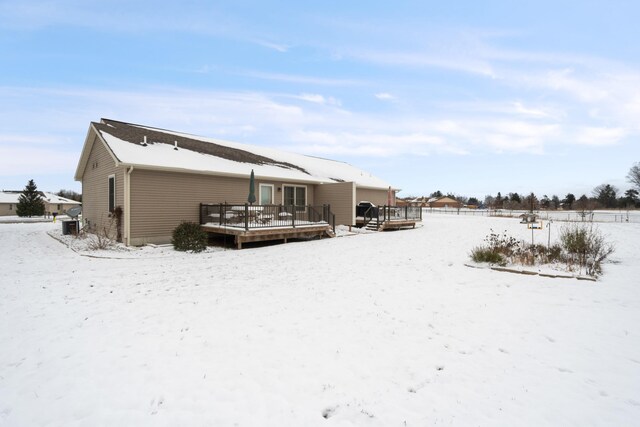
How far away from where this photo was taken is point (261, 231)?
42.4ft

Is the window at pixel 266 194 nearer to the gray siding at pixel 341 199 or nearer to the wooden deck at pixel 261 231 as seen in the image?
the wooden deck at pixel 261 231

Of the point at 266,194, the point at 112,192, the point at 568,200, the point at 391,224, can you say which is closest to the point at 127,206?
the point at 112,192

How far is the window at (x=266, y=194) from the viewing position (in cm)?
1672

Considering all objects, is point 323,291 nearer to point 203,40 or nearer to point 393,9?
point 393,9

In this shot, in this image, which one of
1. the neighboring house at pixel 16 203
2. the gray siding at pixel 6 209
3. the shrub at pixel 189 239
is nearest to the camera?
the shrub at pixel 189 239

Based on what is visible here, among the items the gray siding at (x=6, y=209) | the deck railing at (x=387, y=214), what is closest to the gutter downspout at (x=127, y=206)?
the deck railing at (x=387, y=214)

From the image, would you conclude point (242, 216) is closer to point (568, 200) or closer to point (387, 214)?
point (387, 214)

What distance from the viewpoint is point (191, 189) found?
13914 mm

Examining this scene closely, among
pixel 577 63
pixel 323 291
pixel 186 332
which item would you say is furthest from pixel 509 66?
pixel 186 332

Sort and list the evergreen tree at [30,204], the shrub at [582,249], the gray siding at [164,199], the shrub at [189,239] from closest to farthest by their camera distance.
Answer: the shrub at [582,249] < the shrub at [189,239] < the gray siding at [164,199] < the evergreen tree at [30,204]

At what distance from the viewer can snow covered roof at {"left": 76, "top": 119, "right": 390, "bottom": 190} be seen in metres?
13.1

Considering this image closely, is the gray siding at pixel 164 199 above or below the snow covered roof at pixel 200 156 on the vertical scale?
below

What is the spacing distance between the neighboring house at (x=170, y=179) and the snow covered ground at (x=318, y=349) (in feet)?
17.2

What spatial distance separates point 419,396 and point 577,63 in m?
14.9
